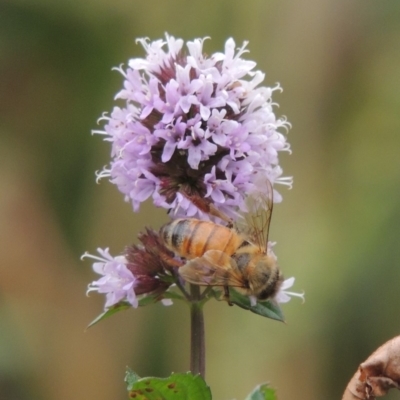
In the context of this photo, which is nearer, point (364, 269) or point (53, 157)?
point (364, 269)

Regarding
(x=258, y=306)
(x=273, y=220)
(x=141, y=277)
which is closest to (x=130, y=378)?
(x=141, y=277)

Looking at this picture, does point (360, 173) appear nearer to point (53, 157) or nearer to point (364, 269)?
point (364, 269)

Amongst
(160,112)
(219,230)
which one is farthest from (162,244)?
(160,112)

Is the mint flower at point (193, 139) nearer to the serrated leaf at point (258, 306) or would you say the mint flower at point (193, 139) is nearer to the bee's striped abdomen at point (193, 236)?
the bee's striped abdomen at point (193, 236)

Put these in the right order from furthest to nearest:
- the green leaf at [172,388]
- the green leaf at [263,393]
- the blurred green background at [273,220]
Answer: the blurred green background at [273,220] < the green leaf at [263,393] < the green leaf at [172,388]

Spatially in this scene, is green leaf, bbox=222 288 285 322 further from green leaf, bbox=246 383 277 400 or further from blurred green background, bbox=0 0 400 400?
blurred green background, bbox=0 0 400 400

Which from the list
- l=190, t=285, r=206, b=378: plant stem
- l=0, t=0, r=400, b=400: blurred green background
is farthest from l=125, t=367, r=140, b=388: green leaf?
l=0, t=0, r=400, b=400: blurred green background

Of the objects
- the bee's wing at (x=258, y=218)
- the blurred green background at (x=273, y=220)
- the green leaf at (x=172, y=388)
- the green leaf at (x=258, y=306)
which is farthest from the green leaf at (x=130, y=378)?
the blurred green background at (x=273, y=220)
